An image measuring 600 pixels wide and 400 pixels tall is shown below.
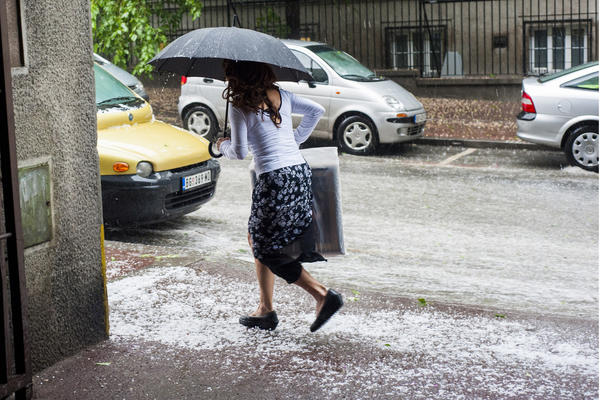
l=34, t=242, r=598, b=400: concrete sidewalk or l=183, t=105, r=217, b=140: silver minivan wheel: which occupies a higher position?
l=183, t=105, r=217, b=140: silver minivan wheel

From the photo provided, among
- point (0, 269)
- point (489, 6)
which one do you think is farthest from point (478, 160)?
point (0, 269)

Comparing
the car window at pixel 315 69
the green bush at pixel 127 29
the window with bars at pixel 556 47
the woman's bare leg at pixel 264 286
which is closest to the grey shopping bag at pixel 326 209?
the woman's bare leg at pixel 264 286

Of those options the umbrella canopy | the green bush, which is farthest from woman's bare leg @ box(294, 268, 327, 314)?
the green bush

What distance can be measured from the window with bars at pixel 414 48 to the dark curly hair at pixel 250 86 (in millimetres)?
16886

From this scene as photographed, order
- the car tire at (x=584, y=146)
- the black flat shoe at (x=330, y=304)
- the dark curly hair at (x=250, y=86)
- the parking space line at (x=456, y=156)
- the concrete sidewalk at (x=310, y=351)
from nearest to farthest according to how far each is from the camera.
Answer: the concrete sidewalk at (x=310, y=351) → the dark curly hair at (x=250, y=86) → the black flat shoe at (x=330, y=304) → the car tire at (x=584, y=146) → the parking space line at (x=456, y=156)

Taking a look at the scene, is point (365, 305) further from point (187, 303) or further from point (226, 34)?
point (226, 34)

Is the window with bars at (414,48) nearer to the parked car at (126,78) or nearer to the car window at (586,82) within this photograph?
the parked car at (126,78)

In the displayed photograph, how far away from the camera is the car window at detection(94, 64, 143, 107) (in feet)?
30.1

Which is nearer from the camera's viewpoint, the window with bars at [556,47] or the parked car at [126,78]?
the parked car at [126,78]

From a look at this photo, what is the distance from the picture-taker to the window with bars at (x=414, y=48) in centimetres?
2170

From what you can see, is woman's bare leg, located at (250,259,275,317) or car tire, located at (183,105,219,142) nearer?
woman's bare leg, located at (250,259,275,317)

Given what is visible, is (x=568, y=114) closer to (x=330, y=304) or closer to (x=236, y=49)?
(x=330, y=304)

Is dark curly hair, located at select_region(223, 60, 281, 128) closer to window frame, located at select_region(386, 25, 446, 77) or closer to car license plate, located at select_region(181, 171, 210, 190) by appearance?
car license plate, located at select_region(181, 171, 210, 190)

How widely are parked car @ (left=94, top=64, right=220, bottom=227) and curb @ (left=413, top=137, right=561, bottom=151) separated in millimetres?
7690
